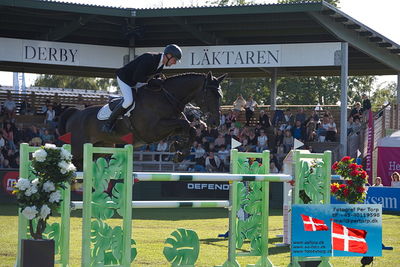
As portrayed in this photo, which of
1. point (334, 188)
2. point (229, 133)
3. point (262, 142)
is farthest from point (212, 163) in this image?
point (334, 188)

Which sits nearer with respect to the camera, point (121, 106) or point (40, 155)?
point (40, 155)

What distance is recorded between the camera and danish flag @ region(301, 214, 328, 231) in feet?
24.4

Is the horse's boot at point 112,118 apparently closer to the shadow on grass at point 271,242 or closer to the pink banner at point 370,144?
the shadow on grass at point 271,242

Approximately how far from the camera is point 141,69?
9.62 metres

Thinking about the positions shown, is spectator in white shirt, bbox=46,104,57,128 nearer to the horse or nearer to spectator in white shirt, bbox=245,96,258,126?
spectator in white shirt, bbox=245,96,258,126

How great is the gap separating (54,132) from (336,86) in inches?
1233

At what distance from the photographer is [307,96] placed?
4678cm

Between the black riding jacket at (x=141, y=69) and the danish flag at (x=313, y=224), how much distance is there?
3230 mm

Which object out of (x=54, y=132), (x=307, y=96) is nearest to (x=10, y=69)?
(x=54, y=132)

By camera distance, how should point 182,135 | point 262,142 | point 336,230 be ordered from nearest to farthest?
point 336,230 → point 182,135 → point 262,142

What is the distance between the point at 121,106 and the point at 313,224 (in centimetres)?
366

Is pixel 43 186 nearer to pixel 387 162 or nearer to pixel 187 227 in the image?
pixel 187 227

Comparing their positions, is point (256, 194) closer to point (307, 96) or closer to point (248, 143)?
point (248, 143)

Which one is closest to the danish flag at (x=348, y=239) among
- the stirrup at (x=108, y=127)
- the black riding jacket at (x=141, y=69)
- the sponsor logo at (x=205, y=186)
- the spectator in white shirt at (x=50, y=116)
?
the black riding jacket at (x=141, y=69)
